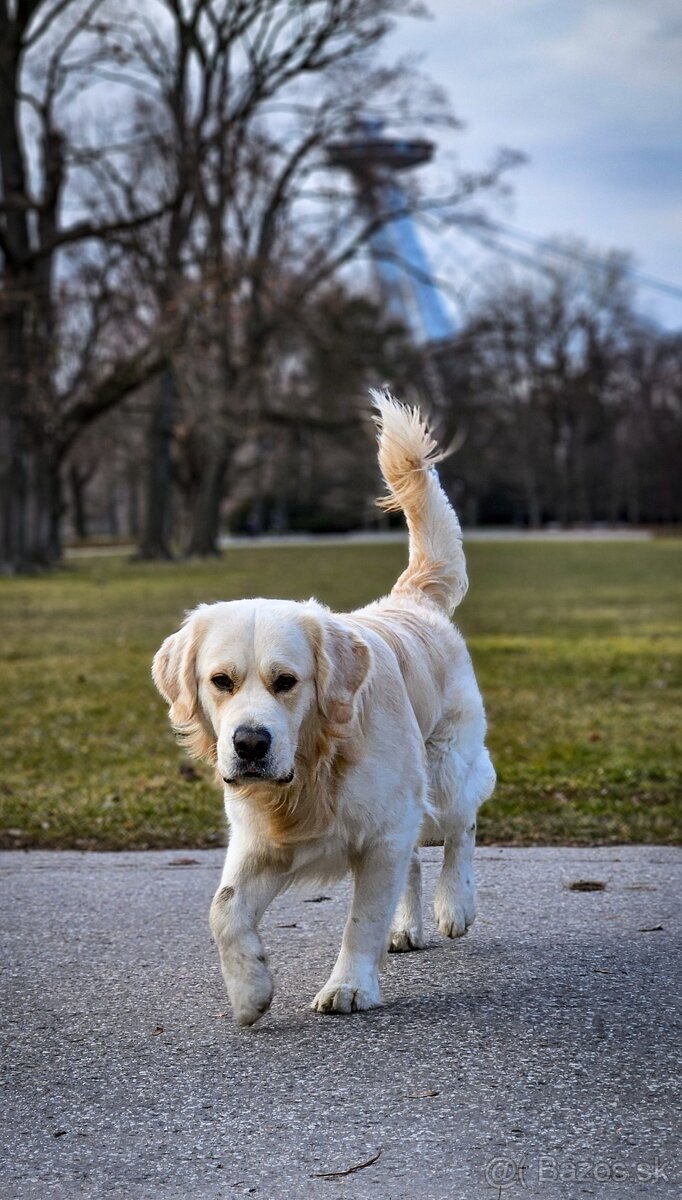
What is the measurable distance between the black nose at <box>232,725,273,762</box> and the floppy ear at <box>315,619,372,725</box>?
1.07ft

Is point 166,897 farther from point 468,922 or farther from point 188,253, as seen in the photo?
point 188,253

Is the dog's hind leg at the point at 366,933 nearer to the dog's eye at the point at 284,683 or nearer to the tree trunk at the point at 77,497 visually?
the dog's eye at the point at 284,683

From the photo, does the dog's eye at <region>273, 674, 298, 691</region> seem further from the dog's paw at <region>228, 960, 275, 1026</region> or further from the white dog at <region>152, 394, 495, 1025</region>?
the dog's paw at <region>228, 960, 275, 1026</region>

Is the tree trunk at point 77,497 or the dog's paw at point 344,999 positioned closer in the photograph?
the dog's paw at point 344,999

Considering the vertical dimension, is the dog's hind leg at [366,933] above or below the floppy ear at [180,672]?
below

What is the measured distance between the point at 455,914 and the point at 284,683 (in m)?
1.29

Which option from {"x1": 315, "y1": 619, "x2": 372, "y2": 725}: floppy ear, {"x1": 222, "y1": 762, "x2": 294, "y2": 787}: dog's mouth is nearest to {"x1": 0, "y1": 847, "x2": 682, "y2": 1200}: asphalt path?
{"x1": 222, "y1": 762, "x2": 294, "y2": 787}: dog's mouth

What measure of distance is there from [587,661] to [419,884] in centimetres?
940

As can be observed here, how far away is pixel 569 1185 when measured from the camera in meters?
2.91

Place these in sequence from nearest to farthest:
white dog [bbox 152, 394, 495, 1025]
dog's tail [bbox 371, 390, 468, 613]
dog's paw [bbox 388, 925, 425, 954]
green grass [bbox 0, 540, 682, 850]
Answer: white dog [bbox 152, 394, 495, 1025], dog's paw [bbox 388, 925, 425, 954], dog's tail [bbox 371, 390, 468, 613], green grass [bbox 0, 540, 682, 850]

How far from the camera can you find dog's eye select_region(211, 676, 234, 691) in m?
3.81

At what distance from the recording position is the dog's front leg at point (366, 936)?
3.99m

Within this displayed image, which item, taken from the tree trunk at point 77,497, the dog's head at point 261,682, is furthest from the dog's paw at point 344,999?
the tree trunk at point 77,497

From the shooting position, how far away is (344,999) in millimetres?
3979
